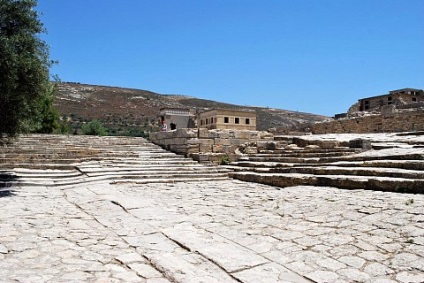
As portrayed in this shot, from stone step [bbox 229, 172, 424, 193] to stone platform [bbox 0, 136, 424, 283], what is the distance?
271mm

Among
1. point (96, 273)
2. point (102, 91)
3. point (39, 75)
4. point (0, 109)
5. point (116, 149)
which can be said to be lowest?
point (96, 273)

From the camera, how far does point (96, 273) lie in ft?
11.0

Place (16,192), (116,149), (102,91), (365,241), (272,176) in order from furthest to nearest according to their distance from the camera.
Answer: (102,91)
(116,149)
(272,176)
(16,192)
(365,241)

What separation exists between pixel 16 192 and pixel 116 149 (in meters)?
4.83

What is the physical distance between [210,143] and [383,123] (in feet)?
27.7

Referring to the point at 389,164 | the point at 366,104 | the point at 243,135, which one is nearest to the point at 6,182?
the point at 243,135

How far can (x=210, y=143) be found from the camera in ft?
41.0

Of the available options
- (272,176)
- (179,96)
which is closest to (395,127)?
(272,176)

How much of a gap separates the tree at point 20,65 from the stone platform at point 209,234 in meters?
1.60

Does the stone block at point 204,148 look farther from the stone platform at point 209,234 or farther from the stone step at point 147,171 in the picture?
the stone platform at point 209,234

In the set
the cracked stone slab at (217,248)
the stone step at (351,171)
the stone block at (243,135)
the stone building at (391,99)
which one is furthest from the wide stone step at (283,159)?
the stone building at (391,99)

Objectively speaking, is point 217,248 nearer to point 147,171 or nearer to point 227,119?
point 147,171

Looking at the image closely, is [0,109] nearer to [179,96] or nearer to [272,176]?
[272,176]

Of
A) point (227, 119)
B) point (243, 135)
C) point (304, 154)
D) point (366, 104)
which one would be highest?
point (366, 104)
